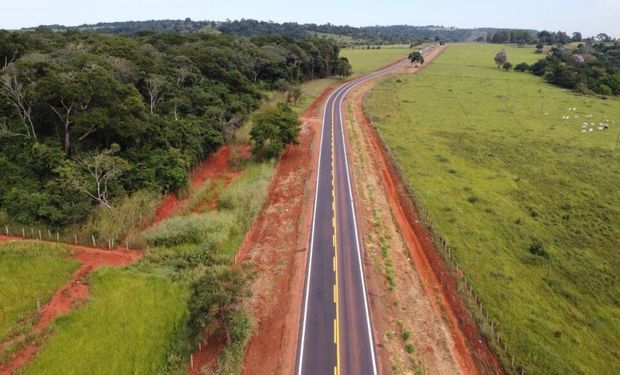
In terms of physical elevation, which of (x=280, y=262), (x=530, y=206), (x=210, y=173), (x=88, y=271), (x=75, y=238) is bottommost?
(x=280, y=262)

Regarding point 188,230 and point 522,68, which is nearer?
point 188,230

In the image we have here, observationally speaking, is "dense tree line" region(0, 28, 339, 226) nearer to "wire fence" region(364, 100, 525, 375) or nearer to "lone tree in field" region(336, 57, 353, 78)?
"wire fence" region(364, 100, 525, 375)

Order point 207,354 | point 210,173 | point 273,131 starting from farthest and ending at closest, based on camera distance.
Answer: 1. point 273,131
2. point 210,173
3. point 207,354

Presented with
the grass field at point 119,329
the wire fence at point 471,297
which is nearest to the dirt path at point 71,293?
the grass field at point 119,329

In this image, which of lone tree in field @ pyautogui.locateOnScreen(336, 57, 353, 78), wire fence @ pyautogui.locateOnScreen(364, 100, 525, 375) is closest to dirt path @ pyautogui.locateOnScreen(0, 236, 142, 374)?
wire fence @ pyautogui.locateOnScreen(364, 100, 525, 375)

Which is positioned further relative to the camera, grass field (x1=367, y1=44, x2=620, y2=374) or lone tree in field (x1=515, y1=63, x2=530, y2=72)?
lone tree in field (x1=515, y1=63, x2=530, y2=72)

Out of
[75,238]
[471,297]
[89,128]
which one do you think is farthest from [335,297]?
[89,128]

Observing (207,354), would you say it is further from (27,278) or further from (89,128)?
(89,128)
